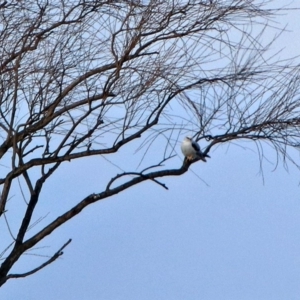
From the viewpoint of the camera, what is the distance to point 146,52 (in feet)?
23.5

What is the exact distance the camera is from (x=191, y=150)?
7.55 metres

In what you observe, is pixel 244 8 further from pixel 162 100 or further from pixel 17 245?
pixel 17 245

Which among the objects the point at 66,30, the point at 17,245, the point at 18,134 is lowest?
the point at 17,245

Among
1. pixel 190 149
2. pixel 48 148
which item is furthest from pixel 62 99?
pixel 190 149

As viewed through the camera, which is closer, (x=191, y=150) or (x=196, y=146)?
(x=196, y=146)

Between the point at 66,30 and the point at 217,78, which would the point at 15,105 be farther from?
the point at 217,78

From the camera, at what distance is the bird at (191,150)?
23.9 feet

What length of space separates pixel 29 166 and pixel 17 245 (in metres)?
0.48

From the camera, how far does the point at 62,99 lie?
23.7 feet

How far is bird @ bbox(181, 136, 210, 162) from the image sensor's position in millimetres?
7293

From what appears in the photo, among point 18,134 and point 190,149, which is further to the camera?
point 190,149

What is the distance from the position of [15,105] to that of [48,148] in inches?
19.3

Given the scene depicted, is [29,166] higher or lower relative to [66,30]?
lower

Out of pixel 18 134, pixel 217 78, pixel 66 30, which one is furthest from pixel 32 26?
pixel 217 78
